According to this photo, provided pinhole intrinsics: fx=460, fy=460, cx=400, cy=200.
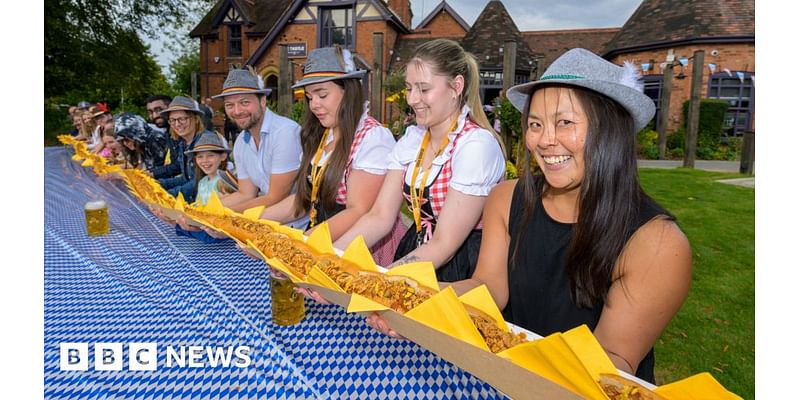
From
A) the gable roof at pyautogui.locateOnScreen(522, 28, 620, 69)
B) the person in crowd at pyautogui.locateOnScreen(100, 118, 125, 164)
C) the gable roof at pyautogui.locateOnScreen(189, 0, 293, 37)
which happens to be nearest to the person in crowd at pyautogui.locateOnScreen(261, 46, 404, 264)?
the person in crowd at pyautogui.locateOnScreen(100, 118, 125, 164)

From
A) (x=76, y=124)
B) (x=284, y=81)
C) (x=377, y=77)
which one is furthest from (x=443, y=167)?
(x=76, y=124)

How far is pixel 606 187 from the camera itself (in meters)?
1.14

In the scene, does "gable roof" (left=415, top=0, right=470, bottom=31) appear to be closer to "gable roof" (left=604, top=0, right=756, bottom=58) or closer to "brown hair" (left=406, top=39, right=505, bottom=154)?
"gable roof" (left=604, top=0, right=756, bottom=58)

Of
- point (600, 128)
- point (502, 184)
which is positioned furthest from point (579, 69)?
point (502, 184)

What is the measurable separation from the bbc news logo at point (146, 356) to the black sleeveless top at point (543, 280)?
0.81 m

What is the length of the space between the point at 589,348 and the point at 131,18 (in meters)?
4.59

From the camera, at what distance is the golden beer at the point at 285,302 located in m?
1.39

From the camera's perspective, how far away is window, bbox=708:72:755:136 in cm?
1128

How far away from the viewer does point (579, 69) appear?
112cm

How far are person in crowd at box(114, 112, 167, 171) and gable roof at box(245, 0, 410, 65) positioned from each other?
9.30m

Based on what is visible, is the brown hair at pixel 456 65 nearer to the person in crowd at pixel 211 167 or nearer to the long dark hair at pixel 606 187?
the long dark hair at pixel 606 187

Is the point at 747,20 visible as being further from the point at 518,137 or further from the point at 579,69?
the point at 579,69

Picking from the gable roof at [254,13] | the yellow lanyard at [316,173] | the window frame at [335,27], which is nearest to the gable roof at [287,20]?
the gable roof at [254,13]

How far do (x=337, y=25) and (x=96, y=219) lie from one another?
41.2 feet
